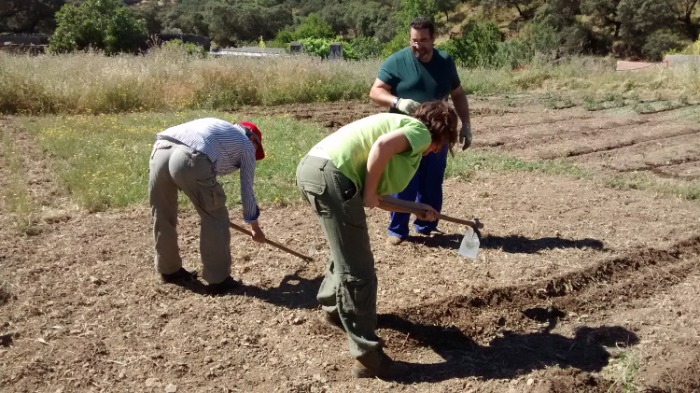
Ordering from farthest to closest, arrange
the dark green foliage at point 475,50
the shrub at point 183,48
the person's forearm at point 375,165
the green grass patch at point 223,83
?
1. the dark green foliage at point 475,50
2. the shrub at point 183,48
3. the green grass patch at point 223,83
4. the person's forearm at point 375,165

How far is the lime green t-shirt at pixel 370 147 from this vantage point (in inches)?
124

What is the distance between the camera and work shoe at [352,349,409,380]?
3.43 m

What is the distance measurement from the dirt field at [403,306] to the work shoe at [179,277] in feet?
0.34

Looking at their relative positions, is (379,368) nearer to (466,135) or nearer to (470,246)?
(470,246)

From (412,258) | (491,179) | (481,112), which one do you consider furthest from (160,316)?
(481,112)

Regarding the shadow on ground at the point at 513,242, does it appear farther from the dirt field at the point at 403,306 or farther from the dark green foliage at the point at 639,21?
the dark green foliage at the point at 639,21

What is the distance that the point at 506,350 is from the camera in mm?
3795

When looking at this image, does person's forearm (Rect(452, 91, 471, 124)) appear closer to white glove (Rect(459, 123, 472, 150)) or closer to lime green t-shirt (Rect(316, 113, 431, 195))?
white glove (Rect(459, 123, 472, 150))

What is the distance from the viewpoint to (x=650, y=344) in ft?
12.5

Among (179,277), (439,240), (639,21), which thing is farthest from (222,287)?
(639,21)

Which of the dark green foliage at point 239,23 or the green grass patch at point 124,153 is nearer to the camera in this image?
the green grass patch at point 124,153

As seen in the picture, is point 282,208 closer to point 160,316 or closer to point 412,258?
point 412,258

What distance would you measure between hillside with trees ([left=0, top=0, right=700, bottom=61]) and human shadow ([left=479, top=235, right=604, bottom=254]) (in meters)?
16.1

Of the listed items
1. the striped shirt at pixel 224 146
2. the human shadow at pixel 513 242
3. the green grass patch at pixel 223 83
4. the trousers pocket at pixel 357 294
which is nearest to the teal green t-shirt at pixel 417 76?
the human shadow at pixel 513 242
